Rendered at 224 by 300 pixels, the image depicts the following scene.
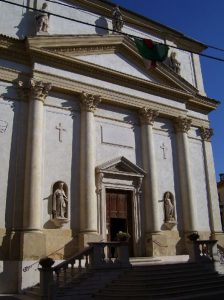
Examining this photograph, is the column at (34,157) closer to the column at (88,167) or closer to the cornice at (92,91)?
the cornice at (92,91)

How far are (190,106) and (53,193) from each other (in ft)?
33.3

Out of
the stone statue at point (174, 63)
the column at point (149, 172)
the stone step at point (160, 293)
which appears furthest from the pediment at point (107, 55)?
the stone step at point (160, 293)

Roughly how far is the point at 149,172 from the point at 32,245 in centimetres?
670

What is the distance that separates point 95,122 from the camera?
16.5 metres

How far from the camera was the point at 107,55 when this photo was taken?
1781cm

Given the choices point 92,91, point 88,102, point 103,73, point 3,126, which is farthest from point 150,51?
point 3,126

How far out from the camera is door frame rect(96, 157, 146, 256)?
15.5 meters

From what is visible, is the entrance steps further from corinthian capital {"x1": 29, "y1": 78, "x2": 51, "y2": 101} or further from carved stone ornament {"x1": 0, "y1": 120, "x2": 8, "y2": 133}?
corinthian capital {"x1": 29, "y1": 78, "x2": 51, "y2": 101}

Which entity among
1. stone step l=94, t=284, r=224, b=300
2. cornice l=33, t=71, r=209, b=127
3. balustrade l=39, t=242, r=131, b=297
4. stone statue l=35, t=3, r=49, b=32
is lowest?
stone step l=94, t=284, r=224, b=300

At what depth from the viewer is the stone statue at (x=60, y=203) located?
14.1 meters

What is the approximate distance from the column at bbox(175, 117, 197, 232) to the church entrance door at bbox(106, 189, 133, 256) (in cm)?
309

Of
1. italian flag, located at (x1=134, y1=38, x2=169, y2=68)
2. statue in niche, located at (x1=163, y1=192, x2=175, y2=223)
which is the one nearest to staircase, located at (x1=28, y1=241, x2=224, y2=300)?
statue in niche, located at (x1=163, y1=192, x2=175, y2=223)

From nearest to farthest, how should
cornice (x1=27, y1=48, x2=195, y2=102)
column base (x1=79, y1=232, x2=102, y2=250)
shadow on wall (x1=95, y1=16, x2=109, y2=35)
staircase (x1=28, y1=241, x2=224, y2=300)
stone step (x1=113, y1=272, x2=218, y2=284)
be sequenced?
staircase (x1=28, y1=241, x2=224, y2=300), stone step (x1=113, y1=272, x2=218, y2=284), column base (x1=79, y1=232, x2=102, y2=250), cornice (x1=27, y1=48, x2=195, y2=102), shadow on wall (x1=95, y1=16, x2=109, y2=35)

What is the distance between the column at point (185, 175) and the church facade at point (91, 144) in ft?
0.18
